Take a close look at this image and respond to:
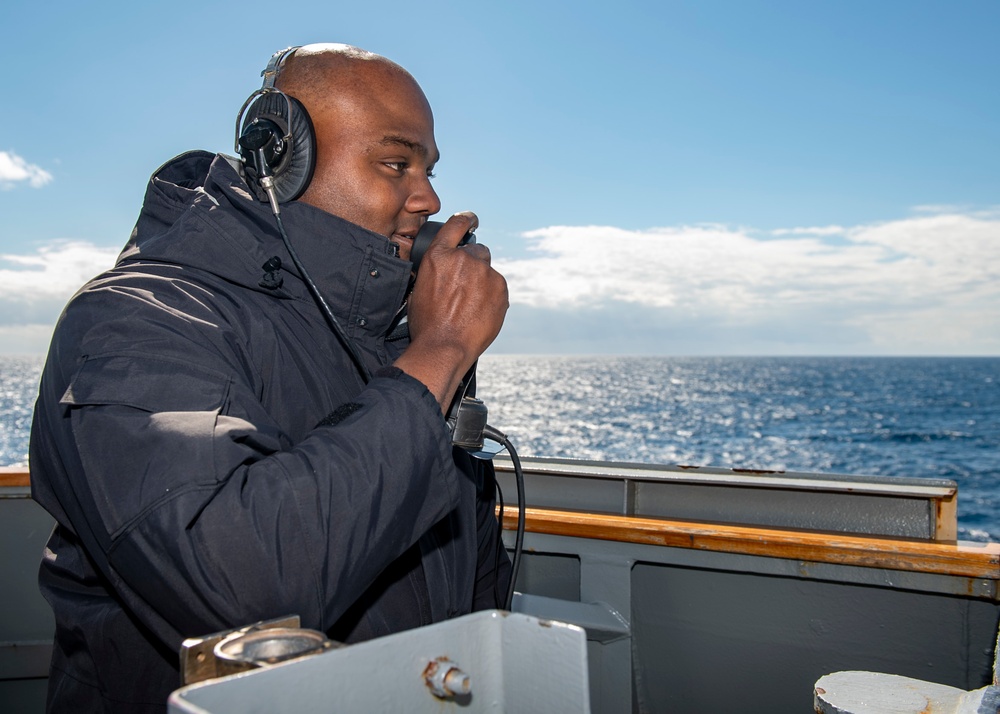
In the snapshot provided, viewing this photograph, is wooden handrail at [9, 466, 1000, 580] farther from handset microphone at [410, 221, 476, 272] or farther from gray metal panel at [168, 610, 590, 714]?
gray metal panel at [168, 610, 590, 714]

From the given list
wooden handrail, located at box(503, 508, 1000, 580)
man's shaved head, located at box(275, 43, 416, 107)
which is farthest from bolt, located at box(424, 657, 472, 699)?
wooden handrail, located at box(503, 508, 1000, 580)

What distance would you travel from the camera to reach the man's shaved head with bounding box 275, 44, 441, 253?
1.41 meters

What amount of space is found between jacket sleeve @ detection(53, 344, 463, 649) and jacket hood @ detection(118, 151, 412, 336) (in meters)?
0.29

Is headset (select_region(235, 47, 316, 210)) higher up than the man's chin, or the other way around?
headset (select_region(235, 47, 316, 210))

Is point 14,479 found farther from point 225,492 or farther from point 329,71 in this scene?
point 225,492

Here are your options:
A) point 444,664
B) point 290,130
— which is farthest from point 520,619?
point 290,130

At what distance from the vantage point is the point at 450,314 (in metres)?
1.12

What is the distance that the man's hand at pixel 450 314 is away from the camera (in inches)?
40.5

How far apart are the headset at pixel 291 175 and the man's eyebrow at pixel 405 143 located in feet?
0.43

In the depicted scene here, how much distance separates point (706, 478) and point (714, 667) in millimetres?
567

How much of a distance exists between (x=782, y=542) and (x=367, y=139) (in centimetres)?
149

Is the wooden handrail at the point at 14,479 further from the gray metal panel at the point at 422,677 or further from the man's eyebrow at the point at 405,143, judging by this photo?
the gray metal panel at the point at 422,677

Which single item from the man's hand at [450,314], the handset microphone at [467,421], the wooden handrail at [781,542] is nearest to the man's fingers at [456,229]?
the man's hand at [450,314]

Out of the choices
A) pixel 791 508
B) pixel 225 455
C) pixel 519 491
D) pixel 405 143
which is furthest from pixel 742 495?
pixel 225 455
